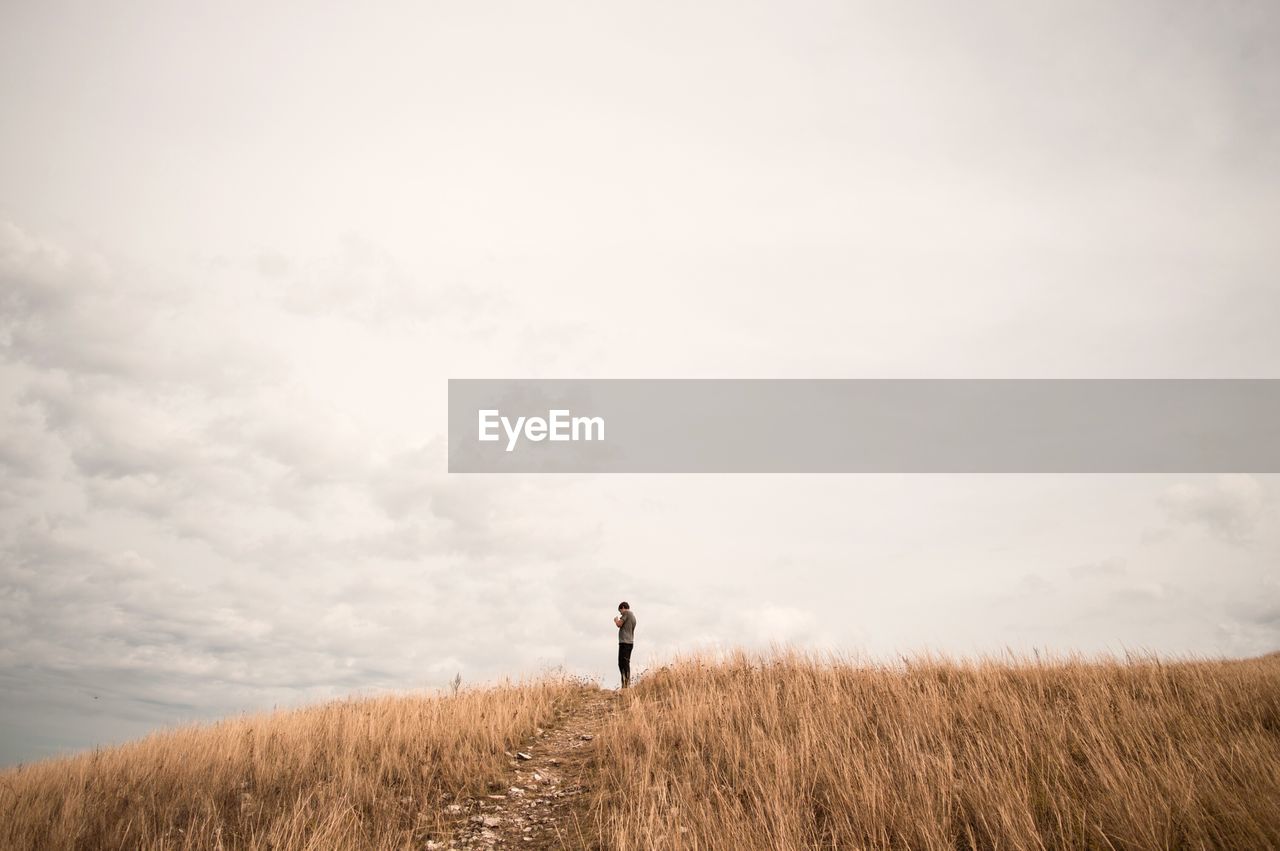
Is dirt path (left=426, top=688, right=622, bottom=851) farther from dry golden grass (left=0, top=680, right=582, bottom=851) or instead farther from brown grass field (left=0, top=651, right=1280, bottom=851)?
dry golden grass (left=0, top=680, right=582, bottom=851)

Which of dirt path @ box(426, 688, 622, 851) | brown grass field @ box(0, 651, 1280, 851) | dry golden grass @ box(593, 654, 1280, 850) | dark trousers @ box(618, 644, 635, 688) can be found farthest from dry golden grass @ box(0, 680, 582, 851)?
dark trousers @ box(618, 644, 635, 688)

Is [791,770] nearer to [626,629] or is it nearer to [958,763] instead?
[958,763]

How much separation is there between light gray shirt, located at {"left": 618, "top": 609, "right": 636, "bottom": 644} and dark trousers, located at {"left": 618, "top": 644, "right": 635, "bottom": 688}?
0.46ft

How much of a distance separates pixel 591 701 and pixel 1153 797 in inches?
460

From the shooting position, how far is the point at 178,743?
39.2 ft

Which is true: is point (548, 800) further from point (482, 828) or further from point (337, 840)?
point (337, 840)

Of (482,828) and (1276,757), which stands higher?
(1276,757)

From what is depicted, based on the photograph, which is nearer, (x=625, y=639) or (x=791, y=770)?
(x=791, y=770)

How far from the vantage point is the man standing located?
51.7ft

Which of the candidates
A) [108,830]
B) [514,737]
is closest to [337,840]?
[108,830]

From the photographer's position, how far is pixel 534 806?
26.3 feet

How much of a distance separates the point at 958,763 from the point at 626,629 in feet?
31.6

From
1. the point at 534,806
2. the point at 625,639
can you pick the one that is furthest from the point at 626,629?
the point at 534,806

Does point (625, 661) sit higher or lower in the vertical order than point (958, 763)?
lower
